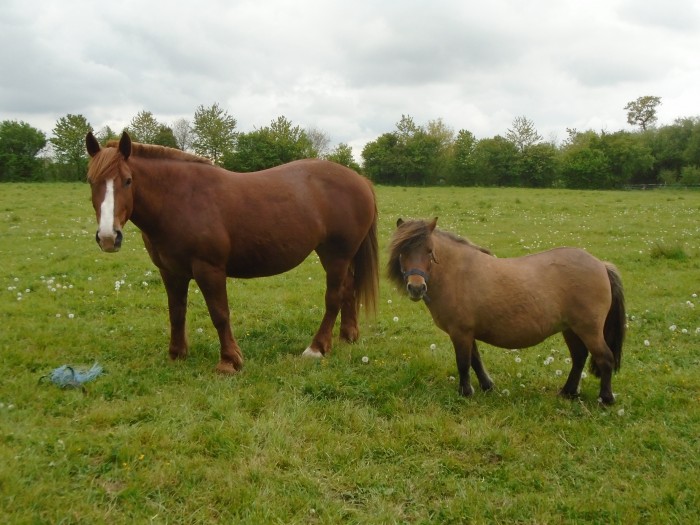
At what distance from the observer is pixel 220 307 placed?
20.3 ft

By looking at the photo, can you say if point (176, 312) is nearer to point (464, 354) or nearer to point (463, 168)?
point (464, 354)

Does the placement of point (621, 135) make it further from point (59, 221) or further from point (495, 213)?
point (59, 221)

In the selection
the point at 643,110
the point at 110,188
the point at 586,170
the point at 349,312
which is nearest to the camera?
the point at 110,188

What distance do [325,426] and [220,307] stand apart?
7.26ft

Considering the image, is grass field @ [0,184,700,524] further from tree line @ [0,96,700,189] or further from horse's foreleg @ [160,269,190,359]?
tree line @ [0,96,700,189]

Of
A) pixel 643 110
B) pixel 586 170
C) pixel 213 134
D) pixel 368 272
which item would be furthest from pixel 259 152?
pixel 643 110

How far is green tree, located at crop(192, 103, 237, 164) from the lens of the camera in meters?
54.3

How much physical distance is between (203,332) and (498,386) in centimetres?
435

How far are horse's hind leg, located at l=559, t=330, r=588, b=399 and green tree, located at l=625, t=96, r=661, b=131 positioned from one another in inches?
3625

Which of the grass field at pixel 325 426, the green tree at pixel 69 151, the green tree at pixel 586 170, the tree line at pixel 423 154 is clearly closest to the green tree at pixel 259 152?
→ the tree line at pixel 423 154

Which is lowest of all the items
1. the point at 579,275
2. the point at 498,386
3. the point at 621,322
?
the point at 498,386

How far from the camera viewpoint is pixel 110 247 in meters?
5.15

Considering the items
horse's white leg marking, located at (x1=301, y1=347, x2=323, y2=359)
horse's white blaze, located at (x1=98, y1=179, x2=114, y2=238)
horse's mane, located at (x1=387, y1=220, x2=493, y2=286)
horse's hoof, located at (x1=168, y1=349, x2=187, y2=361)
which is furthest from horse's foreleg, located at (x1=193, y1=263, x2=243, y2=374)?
horse's mane, located at (x1=387, y1=220, x2=493, y2=286)

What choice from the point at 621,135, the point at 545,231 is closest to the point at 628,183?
the point at 621,135
